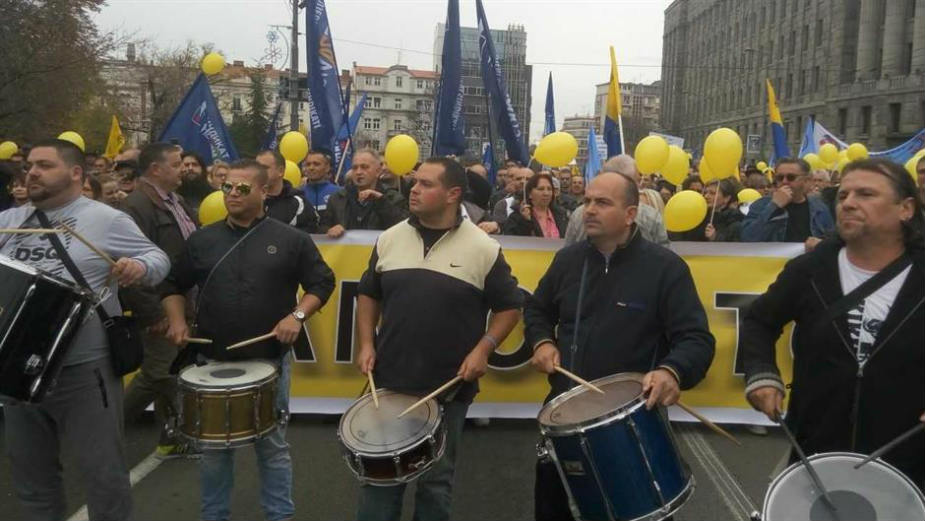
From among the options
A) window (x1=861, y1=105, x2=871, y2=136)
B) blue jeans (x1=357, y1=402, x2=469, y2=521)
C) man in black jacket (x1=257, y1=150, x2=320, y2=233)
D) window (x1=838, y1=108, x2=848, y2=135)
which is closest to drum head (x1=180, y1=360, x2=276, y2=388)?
blue jeans (x1=357, y1=402, x2=469, y2=521)

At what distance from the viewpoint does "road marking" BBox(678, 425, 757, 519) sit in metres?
5.02

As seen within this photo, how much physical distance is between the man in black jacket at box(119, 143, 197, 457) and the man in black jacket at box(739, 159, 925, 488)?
12.7 feet

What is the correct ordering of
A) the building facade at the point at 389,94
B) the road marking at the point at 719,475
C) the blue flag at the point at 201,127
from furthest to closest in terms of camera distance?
1. the building facade at the point at 389,94
2. the blue flag at the point at 201,127
3. the road marking at the point at 719,475

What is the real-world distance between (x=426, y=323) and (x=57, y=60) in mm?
26338

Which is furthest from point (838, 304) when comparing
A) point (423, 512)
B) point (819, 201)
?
point (819, 201)

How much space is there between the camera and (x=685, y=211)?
7.12 meters

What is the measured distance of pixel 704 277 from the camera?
6414 millimetres

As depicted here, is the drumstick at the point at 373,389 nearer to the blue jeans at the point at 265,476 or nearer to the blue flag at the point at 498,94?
the blue jeans at the point at 265,476

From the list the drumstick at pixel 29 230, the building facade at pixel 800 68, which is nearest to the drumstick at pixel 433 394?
the drumstick at pixel 29 230

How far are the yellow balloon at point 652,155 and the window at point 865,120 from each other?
5812cm

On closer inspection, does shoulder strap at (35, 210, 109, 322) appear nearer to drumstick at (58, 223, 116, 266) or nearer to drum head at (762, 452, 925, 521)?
drumstick at (58, 223, 116, 266)

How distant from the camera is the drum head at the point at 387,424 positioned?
3.41 m

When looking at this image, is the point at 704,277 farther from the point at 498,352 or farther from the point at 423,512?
the point at 423,512

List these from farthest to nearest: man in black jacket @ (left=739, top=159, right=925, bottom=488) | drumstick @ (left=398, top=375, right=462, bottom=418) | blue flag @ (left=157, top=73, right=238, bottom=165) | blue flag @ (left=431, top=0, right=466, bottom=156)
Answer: blue flag @ (left=157, top=73, right=238, bottom=165), blue flag @ (left=431, top=0, right=466, bottom=156), drumstick @ (left=398, top=375, right=462, bottom=418), man in black jacket @ (left=739, top=159, right=925, bottom=488)
